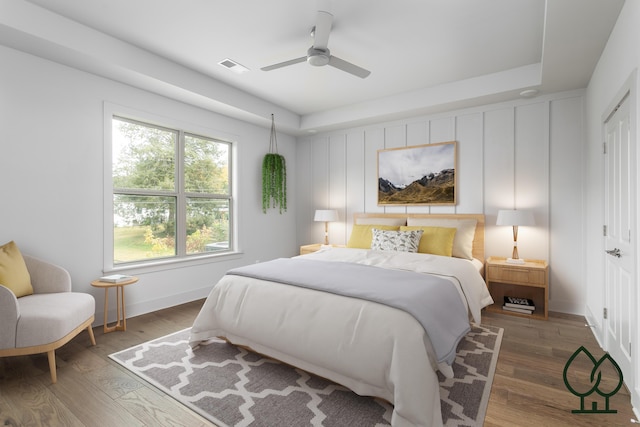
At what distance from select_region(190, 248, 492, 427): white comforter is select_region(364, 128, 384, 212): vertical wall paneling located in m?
2.14

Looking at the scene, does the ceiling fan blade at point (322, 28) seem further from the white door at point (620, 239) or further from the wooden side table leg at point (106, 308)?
the wooden side table leg at point (106, 308)

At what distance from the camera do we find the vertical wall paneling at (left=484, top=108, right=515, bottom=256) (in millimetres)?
4027

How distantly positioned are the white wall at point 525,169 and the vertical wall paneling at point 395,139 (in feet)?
0.05

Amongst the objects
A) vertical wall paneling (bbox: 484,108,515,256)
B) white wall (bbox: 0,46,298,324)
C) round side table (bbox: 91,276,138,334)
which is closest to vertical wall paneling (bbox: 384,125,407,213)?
vertical wall paneling (bbox: 484,108,515,256)

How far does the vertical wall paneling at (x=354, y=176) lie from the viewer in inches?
205

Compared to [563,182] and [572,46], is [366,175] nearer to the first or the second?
[563,182]

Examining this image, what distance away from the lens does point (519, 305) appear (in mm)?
3662

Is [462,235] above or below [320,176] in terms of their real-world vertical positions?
below

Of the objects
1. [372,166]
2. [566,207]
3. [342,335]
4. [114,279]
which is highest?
[372,166]

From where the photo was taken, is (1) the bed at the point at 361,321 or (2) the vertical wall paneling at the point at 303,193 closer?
(1) the bed at the point at 361,321

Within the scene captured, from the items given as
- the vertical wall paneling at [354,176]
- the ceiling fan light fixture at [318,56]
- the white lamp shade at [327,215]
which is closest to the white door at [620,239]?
the ceiling fan light fixture at [318,56]

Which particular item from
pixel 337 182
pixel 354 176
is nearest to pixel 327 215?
pixel 337 182

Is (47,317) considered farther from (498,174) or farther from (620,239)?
(498,174)

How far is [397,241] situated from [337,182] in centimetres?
183
